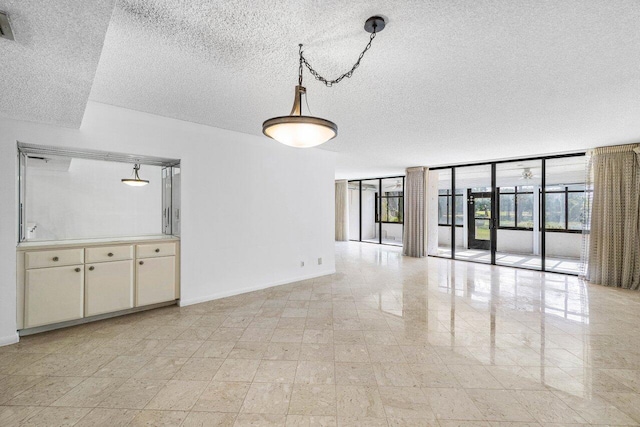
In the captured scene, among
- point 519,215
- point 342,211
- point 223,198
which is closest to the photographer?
point 223,198

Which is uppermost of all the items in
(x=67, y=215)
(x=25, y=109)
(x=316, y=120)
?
(x=25, y=109)

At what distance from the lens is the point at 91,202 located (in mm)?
3586

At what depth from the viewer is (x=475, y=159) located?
6453 millimetres

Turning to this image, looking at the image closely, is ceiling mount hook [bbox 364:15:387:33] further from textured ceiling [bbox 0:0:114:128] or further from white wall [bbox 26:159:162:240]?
white wall [bbox 26:159:162:240]

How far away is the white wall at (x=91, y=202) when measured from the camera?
326 centimetres

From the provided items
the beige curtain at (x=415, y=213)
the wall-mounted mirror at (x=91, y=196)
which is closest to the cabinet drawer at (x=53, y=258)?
the wall-mounted mirror at (x=91, y=196)

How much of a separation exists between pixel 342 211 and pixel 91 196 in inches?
325

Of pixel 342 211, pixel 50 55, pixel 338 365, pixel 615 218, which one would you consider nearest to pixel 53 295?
pixel 50 55

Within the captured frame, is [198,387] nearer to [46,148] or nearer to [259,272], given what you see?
[259,272]

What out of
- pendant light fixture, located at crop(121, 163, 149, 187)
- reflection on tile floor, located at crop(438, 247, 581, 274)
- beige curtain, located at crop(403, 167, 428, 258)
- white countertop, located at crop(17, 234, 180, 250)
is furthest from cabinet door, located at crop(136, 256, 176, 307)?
reflection on tile floor, located at crop(438, 247, 581, 274)

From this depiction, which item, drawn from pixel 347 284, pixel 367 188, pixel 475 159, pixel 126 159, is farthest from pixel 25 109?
pixel 367 188

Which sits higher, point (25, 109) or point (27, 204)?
point (25, 109)

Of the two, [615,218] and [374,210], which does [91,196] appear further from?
[374,210]

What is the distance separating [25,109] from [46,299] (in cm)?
184
